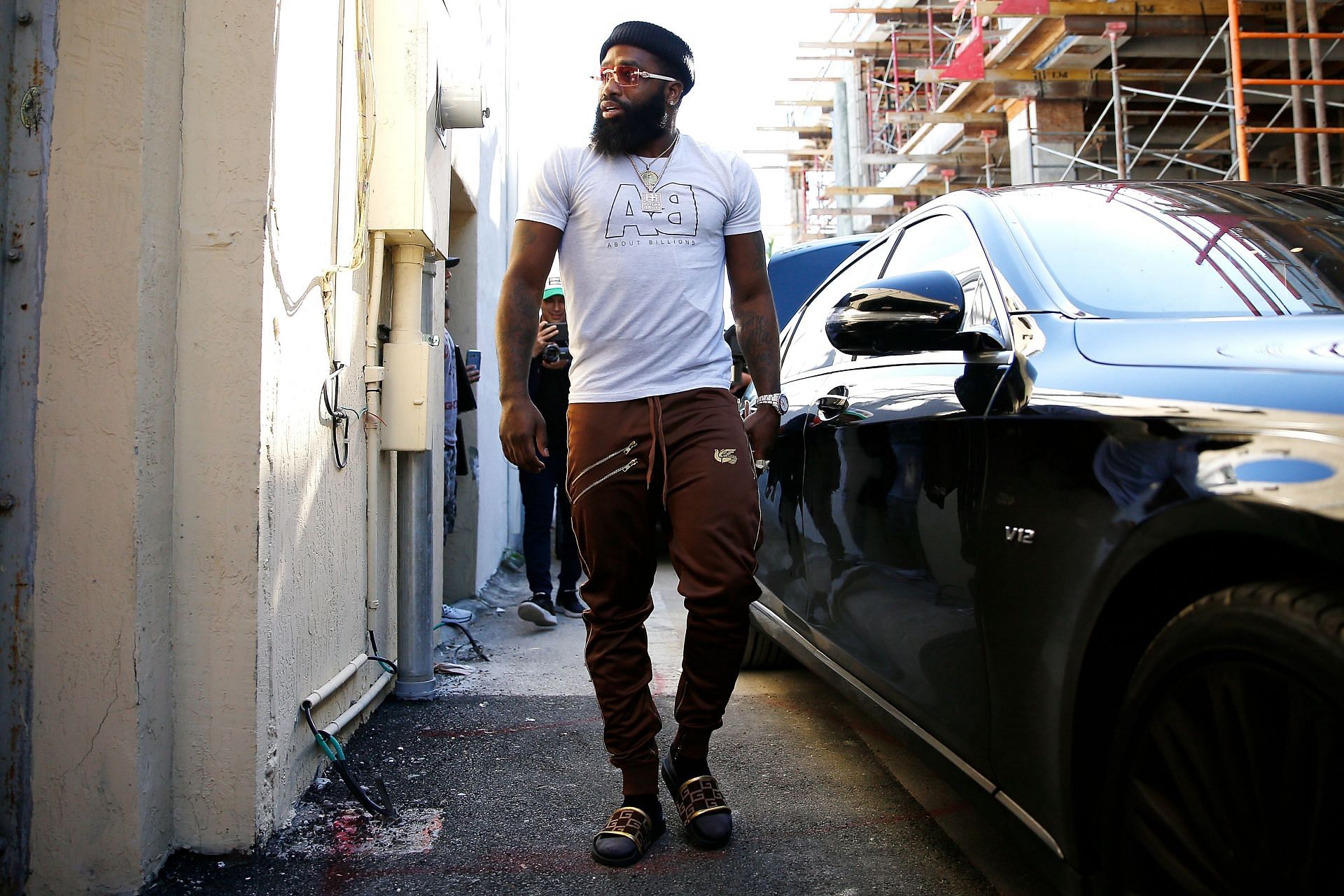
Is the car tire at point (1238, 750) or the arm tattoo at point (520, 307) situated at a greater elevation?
the arm tattoo at point (520, 307)

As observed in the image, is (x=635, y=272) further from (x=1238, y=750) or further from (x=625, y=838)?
(x=1238, y=750)

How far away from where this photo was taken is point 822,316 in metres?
3.67

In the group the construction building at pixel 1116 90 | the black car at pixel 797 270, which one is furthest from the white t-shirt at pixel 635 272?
the black car at pixel 797 270

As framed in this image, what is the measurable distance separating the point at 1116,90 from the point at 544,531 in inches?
249

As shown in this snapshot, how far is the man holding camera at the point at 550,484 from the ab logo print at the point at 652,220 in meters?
2.98

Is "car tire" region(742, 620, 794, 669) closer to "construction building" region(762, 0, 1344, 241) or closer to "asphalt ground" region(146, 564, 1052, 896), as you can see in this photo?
"asphalt ground" region(146, 564, 1052, 896)

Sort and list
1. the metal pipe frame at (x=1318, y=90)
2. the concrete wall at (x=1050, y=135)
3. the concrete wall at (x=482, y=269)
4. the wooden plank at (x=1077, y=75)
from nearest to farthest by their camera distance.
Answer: the concrete wall at (x=482, y=269) → the metal pipe frame at (x=1318, y=90) → the wooden plank at (x=1077, y=75) → the concrete wall at (x=1050, y=135)

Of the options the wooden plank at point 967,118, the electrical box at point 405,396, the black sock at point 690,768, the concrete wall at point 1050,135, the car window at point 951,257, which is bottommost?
the black sock at point 690,768

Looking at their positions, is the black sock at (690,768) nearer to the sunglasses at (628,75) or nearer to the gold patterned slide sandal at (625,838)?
the gold patterned slide sandal at (625,838)

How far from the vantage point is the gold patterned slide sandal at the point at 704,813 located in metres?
2.51

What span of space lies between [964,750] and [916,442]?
61 centimetres

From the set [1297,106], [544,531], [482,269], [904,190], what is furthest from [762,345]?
[904,190]

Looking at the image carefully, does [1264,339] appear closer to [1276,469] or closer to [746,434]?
[1276,469]

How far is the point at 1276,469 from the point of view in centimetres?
115
